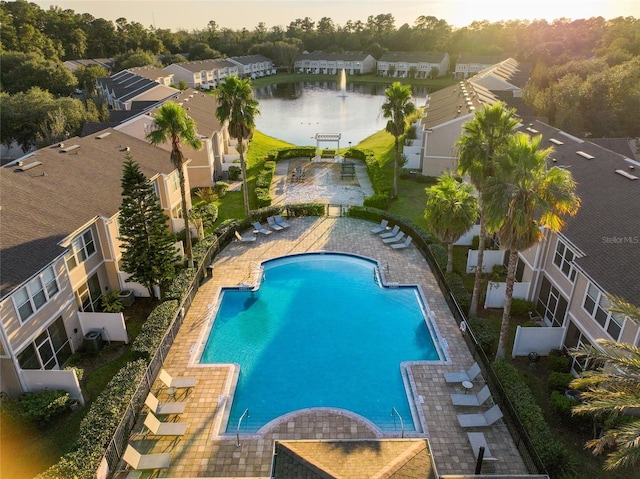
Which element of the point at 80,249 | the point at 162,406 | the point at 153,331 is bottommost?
the point at 162,406

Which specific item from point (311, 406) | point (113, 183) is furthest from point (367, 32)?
point (311, 406)

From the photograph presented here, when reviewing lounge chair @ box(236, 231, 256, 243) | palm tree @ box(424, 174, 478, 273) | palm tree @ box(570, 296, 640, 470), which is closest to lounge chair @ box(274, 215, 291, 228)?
lounge chair @ box(236, 231, 256, 243)

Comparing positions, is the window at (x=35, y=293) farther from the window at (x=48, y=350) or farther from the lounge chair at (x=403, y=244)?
the lounge chair at (x=403, y=244)

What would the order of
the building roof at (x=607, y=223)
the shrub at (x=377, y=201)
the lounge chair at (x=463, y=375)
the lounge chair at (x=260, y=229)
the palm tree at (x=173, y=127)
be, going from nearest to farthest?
the building roof at (x=607, y=223) < the lounge chair at (x=463, y=375) < the palm tree at (x=173, y=127) < the lounge chair at (x=260, y=229) < the shrub at (x=377, y=201)

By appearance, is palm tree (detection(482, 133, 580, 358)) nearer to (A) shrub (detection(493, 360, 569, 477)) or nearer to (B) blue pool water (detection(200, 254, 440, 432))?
(A) shrub (detection(493, 360, 569, 477))

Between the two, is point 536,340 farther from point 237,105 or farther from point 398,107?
point 237,105

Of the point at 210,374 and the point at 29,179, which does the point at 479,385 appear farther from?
the point at 29,179

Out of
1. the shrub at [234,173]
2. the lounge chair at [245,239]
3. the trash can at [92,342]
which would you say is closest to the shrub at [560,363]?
the lounge chair at [245,239]

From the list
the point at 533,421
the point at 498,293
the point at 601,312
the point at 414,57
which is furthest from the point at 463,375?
the point at 414,57
